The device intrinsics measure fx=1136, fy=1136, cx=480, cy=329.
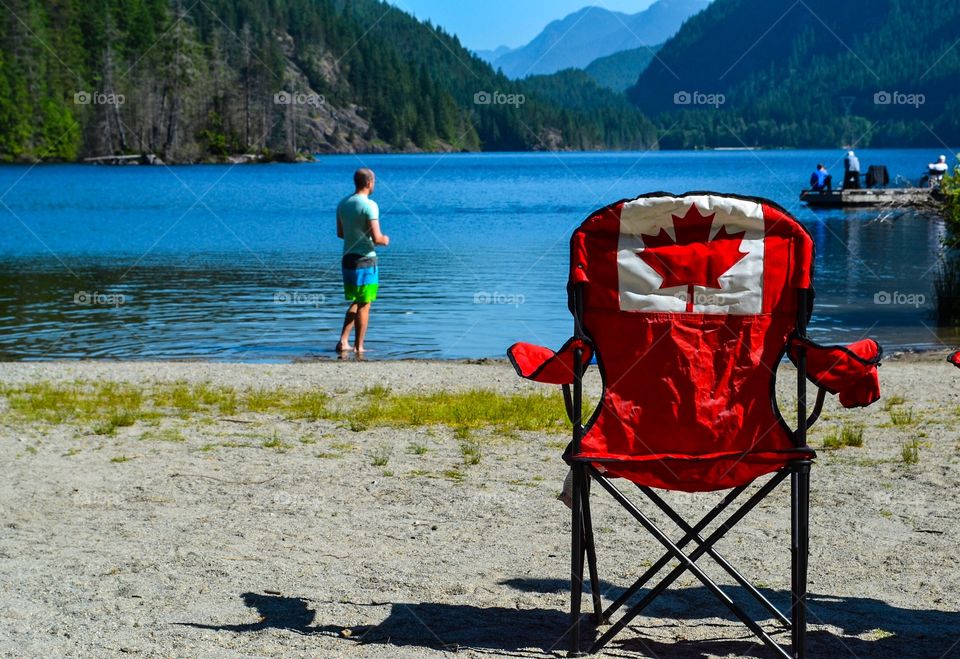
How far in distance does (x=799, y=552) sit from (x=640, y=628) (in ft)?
2.80

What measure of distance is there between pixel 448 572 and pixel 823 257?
29142 millimetres

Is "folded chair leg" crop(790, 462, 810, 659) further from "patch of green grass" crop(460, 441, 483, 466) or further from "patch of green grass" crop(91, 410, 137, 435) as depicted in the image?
"patch of green grass" crop(91, 410, 137, 435)

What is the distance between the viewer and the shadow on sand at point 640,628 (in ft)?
14.1

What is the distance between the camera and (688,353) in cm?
427

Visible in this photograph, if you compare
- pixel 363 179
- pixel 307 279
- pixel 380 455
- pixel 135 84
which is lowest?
pixel 380 455

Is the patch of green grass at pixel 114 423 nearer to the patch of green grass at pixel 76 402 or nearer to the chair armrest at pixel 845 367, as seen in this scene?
the patch of green grass at pixel 76 402

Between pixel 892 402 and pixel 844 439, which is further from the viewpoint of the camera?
pixel 892 402

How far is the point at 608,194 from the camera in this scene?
76.9 metres

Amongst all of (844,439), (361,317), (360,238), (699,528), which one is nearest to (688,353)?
(699,528)

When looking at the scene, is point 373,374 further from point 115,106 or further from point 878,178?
point 115,106

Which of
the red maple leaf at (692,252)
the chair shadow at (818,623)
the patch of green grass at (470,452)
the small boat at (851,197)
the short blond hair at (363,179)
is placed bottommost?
the chair shadow at (818,623)

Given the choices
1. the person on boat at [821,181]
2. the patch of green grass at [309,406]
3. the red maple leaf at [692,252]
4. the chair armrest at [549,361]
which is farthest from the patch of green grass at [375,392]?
the person on boat at [821,181]

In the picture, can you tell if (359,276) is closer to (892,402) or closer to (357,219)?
(357,219)

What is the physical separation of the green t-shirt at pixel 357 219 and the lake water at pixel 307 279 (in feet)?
8.11
